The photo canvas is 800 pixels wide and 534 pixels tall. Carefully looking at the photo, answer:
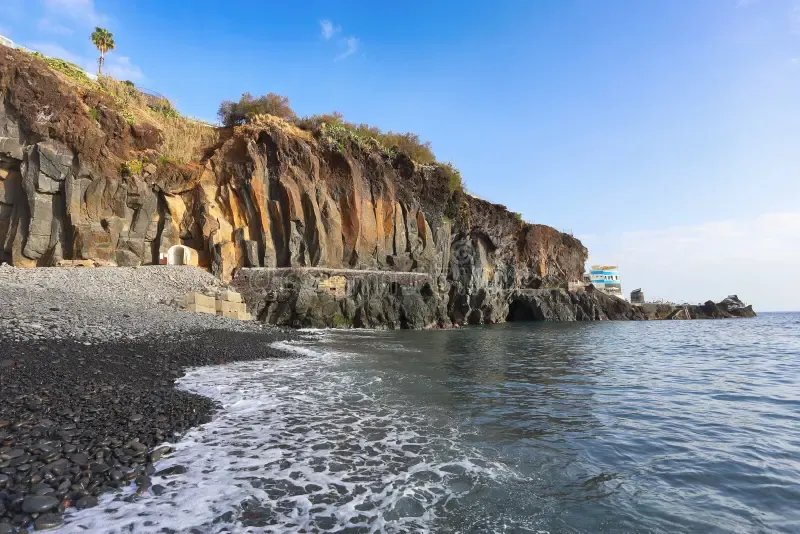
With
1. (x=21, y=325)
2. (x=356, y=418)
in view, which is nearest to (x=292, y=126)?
(x=21, y=325)

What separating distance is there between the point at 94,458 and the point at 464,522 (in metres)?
4.34

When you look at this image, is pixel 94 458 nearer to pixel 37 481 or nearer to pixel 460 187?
pixel 37 481

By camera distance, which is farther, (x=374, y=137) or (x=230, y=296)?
(x=374, y=137)

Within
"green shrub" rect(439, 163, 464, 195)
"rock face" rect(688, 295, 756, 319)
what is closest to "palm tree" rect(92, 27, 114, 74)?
"green shrub" rect(439, 163, 464, 195)

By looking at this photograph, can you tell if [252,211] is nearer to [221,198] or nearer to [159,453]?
[221,198]

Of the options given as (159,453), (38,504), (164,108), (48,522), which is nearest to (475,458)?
(159,453)

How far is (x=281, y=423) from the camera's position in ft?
23.7

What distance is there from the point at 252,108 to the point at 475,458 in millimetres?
40508

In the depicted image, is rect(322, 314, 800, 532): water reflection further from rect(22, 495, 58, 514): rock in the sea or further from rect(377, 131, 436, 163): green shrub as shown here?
rect(377, 131, 436, 163): green shrub

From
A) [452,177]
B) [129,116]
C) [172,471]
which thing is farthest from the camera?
[452,177]

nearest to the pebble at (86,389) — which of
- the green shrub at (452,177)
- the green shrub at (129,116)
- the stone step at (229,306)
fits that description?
the stone step at (229,306)

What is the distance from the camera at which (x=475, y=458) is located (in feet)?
19.6

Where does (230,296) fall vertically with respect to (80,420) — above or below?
above

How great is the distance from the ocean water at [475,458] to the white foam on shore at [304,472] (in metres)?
0.02
